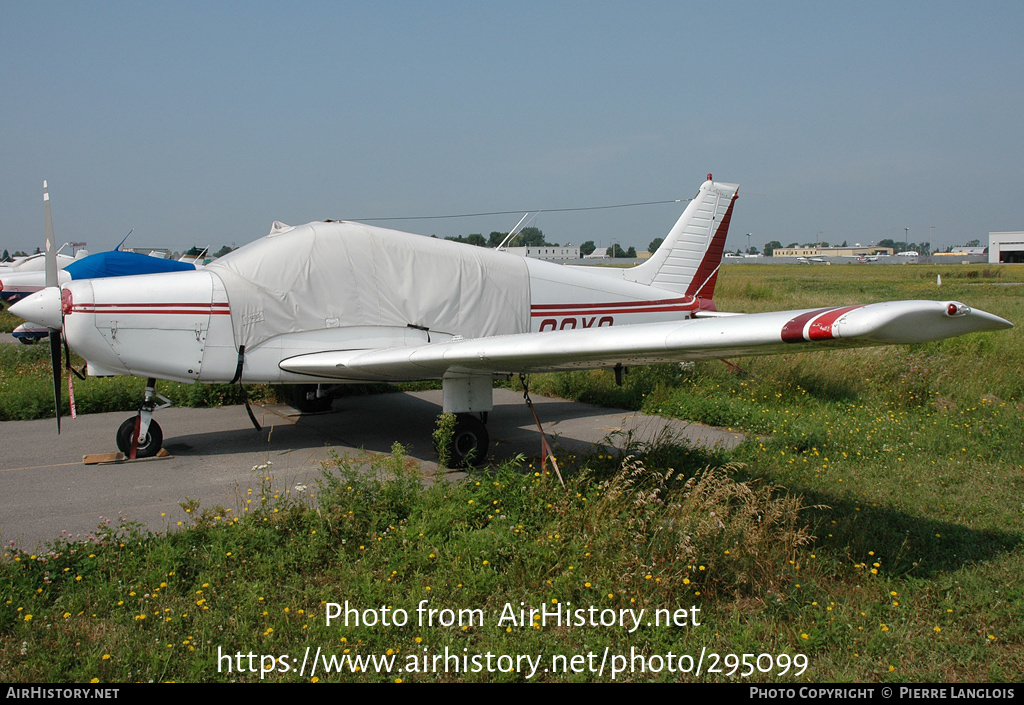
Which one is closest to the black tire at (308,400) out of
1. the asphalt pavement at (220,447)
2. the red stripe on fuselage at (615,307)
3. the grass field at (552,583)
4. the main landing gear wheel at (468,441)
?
the asphalt pavement at (220,447)

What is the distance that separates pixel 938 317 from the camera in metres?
3.63

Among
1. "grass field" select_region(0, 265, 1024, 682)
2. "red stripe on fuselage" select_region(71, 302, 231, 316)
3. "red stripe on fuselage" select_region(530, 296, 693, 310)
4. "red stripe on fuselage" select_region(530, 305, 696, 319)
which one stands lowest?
"grass field" select_region(0, 265, 1024, 682)

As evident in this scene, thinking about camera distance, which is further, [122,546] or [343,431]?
[343,431]

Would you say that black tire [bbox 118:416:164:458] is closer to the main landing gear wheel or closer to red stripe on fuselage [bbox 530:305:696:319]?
the main landing gear wheel

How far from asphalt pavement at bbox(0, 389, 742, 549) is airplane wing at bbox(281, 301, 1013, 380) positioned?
1.00 m

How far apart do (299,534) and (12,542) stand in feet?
6.50

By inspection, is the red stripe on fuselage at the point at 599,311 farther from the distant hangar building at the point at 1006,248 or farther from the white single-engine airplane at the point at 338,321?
the distant hangar building at the point at 1006,248

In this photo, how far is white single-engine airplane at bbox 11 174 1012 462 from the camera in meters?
6.29

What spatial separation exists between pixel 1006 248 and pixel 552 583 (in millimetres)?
132902

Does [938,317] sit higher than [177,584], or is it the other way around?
[938,317]

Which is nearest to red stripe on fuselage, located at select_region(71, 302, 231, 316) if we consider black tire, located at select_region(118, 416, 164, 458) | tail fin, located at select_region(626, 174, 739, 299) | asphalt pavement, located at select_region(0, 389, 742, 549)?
black tire, located at select_region(118, 416, 164, 458)

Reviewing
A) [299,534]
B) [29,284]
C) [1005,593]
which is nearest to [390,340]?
[299,534]

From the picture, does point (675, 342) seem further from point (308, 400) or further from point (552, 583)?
point (308, 400)
